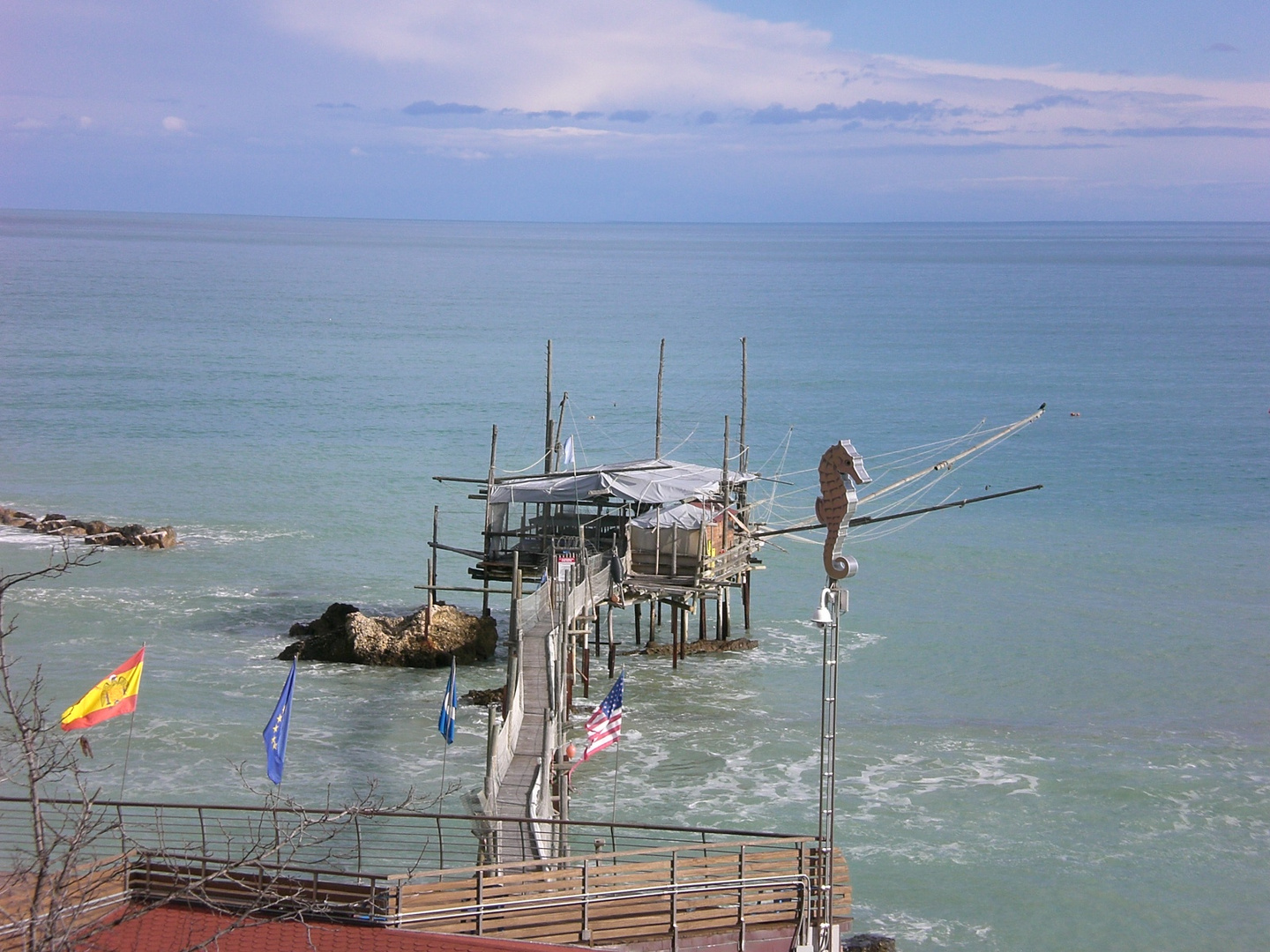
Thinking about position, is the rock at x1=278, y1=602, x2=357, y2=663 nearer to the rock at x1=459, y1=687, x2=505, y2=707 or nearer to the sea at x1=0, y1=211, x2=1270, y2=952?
the sea at x1=0, y1=211, x2=1270, y2=952

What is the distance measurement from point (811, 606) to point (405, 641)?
43.2 ft

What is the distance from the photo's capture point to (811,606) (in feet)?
141

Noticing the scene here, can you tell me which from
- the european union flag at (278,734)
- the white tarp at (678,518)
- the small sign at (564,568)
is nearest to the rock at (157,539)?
the white tarp at (678,518)

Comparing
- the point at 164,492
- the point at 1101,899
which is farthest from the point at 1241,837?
the point at 164,492

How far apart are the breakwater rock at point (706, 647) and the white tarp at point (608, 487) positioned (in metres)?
4.14

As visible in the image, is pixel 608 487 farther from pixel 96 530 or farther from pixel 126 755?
pixel 96 530

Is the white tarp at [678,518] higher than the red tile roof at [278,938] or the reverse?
higher

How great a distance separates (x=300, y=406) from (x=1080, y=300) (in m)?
115

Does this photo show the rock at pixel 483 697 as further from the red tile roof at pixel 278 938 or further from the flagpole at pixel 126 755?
the red tile roof at pixel 278 938

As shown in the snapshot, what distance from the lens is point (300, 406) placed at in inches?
3329

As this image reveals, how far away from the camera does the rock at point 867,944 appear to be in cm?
2123

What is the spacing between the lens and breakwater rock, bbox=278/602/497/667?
36125 mm

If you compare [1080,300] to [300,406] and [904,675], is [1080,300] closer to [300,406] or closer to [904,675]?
[300,406]

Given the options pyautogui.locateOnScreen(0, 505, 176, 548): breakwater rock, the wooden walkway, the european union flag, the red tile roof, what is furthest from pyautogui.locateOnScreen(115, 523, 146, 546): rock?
the red tile roof
